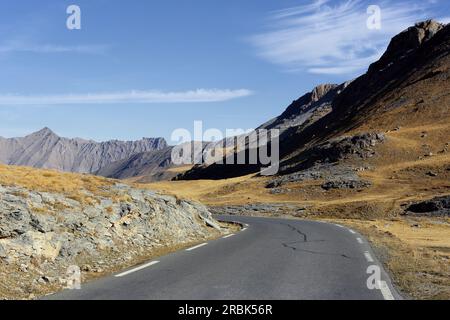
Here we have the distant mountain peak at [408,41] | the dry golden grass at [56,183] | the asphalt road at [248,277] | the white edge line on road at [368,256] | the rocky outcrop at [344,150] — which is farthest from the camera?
the distant mountain peak at [408,41]

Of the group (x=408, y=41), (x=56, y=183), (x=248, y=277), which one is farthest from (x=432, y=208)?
(x=408, y=41)

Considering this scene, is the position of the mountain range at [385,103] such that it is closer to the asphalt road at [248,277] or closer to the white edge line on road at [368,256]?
the white edge line on road at [368,256]

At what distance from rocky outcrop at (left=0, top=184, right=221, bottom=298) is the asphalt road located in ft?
4.60

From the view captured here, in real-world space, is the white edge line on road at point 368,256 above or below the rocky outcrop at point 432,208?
above

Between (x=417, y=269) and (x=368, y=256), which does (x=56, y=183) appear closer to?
(x=368, y=256)

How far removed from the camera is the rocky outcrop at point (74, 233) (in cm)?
1112

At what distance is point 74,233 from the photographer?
13.9 meters

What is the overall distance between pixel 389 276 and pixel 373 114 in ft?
382

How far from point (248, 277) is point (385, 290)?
118 inches

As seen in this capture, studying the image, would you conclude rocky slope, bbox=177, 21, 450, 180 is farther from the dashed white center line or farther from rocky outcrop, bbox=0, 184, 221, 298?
the dashed white center line

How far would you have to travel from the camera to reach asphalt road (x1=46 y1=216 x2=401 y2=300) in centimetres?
924

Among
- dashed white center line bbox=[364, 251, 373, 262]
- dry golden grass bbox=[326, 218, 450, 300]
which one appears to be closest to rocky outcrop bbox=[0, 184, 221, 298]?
dashed white center line bbox=[364, 251, 373, 262]

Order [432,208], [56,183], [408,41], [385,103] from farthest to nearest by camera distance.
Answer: [408,41] < [385,103] < [432,208] < [56,183]

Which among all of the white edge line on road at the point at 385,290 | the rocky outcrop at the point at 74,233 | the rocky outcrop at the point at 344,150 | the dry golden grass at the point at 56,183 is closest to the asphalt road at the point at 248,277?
the white edge line on road at the point at 385,290
